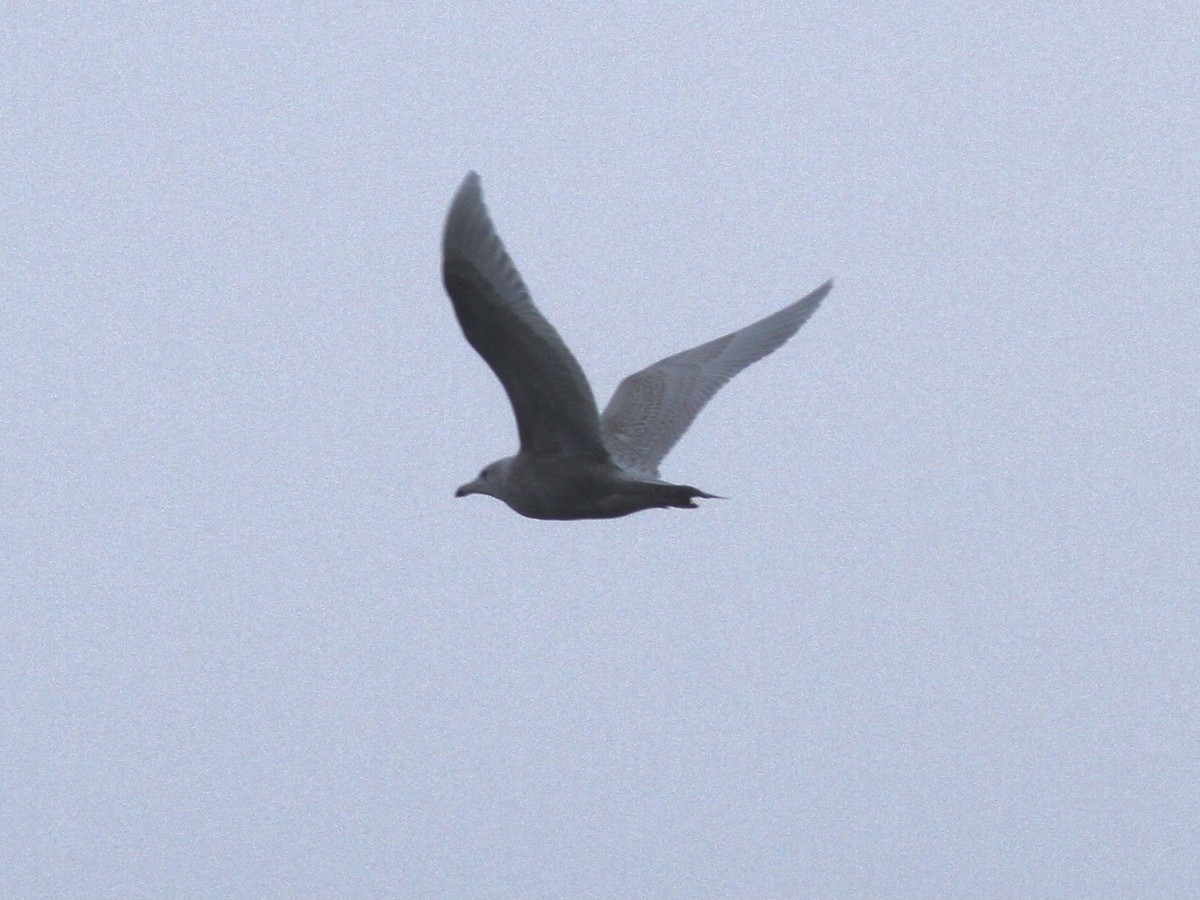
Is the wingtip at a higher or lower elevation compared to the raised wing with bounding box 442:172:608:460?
higher

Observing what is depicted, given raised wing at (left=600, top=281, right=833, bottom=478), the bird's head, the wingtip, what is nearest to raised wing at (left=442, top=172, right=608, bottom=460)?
the wingtip

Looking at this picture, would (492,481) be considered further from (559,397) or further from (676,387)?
(676,387)

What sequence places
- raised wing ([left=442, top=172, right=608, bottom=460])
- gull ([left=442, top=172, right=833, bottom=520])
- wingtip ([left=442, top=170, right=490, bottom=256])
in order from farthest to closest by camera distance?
1. gull ([left=442, top=172, right=833, bottom=520])
2. raised wing ([left=442, top=172, right=608, bottom=460])
3. wingtip ([left=442, top=170, right=490, bottom=256])

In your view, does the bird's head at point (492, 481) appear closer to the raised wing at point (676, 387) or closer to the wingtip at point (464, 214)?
the raised wing at point (676, 387)

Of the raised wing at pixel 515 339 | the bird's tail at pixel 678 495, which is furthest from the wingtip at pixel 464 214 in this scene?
the bird's tail at pixel 678 495

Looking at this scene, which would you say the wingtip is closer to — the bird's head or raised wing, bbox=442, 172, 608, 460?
raised wing, bbox=442, 172, 608, 460

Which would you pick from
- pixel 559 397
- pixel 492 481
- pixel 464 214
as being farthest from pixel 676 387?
pixel 464 214

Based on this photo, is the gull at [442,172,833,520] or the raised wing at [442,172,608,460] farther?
the gull at [442,172,833,520]

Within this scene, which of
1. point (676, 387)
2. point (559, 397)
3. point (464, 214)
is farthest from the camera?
point (676, 387)
